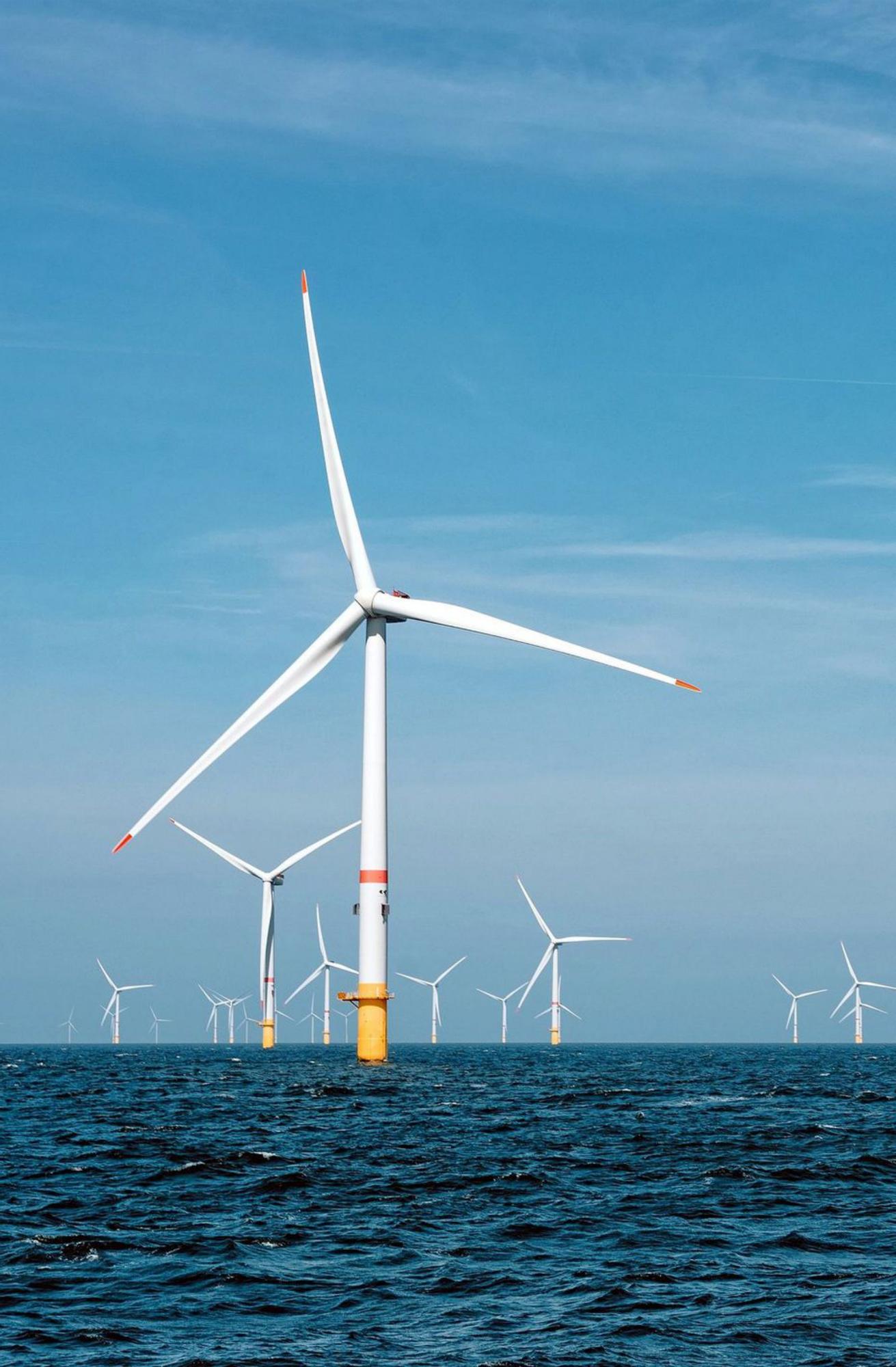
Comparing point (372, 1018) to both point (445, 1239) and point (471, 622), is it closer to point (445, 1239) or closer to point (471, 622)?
point (471, 622)

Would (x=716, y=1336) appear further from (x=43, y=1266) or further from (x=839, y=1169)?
(x=839, y=1169)

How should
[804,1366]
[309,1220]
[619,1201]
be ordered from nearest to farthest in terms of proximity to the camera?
[804,1366] → [309,1220] → [619,1201]

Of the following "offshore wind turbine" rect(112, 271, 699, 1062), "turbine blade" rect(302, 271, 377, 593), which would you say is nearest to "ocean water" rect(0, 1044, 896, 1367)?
"offshore wind turbine" rect(112, 271, 699, 1062)

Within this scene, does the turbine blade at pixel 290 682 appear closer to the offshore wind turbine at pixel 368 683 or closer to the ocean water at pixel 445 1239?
the offshore wind turbine at pixel 368 683

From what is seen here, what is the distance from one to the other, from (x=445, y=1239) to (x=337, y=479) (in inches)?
2467

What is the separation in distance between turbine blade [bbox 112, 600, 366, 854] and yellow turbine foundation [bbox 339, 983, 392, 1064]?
547 inches

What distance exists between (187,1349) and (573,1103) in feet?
146

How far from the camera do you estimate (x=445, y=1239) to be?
1085 inches

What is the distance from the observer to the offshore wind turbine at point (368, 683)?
7350 cm

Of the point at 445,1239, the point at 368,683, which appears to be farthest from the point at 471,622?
the point at 445,1239

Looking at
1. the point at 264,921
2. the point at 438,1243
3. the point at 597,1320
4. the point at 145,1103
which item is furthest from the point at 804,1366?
the point at 264,921

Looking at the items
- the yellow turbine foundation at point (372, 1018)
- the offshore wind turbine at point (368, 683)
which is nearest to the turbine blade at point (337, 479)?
the offshore wind turbine at point (368, 683)

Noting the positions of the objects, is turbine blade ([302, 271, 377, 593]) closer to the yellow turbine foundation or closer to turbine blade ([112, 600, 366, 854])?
turbine blade ([112, 600, 366, 854])

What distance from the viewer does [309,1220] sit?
1161 inches
